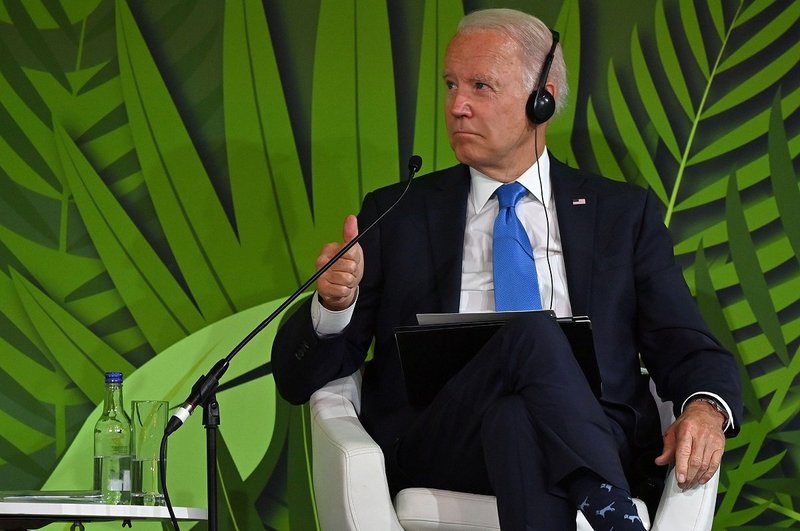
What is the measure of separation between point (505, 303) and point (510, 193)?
0.30 m

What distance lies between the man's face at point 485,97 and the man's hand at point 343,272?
0.54 m

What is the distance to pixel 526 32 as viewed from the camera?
2549 mm

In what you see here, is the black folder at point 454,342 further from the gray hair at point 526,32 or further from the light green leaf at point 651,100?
the light green leaf at point 651,100

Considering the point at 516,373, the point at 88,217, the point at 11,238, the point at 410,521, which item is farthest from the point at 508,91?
the point at 11,238

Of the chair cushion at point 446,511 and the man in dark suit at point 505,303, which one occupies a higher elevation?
the man in dark suit at point 505,303

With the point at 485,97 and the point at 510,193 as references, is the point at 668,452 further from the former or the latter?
the point at 485,97

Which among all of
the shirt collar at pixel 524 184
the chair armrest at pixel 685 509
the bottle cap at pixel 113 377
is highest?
the shirt collar at pixel 524 184

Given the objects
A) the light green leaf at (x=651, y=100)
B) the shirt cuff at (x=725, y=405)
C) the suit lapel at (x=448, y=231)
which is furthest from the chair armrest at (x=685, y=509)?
Answer: the light green leaf at (x=651, y=100)

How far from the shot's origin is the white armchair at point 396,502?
6.54 feet

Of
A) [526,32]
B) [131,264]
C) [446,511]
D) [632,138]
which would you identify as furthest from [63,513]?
[632,138]

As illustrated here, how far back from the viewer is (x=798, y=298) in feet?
9.89

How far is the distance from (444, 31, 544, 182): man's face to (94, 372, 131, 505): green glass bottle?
38.7 inches

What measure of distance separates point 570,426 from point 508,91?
98 cm

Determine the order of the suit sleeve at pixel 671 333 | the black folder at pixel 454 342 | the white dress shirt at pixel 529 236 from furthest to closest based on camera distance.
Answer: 1. the white dress shirt at pixel 529 236
2. the suit sleeve at pixel 671 333
3. the black folder at pixel 454 342
